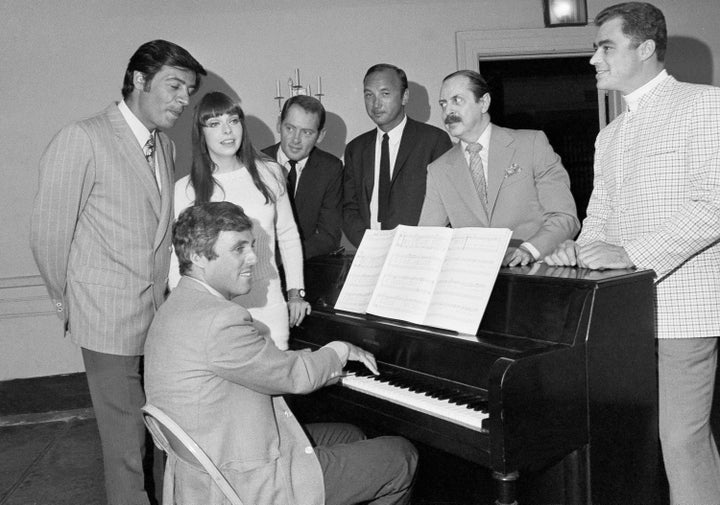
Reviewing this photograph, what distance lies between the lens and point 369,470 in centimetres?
203

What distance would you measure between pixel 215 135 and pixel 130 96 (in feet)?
1.10

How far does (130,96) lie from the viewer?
2.62 metres

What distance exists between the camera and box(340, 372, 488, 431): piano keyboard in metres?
1.91

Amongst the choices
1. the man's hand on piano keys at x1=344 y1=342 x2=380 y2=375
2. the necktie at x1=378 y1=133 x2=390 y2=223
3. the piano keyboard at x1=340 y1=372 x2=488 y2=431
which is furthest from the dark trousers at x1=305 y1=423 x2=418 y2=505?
the necktie at x1=378 y1=133 x2=390 y2=223

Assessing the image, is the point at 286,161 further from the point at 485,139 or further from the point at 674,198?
the point at 674,198

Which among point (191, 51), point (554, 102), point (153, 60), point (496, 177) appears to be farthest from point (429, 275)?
point (554, 102)

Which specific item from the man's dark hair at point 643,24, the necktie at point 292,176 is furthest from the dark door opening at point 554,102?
the man's dark hair at point 643,24

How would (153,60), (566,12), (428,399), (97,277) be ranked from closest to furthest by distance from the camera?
(428,399)
(97,277)
(153,60)
(566,12)

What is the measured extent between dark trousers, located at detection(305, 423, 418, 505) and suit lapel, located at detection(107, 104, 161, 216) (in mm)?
1137

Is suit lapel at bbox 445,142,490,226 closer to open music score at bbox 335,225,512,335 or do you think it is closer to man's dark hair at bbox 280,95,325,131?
open music score at bbox 335,225,512,335

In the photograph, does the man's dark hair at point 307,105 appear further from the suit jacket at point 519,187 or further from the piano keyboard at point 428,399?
the piano keyboard at point 428,399

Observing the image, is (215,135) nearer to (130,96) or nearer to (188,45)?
(130,96)

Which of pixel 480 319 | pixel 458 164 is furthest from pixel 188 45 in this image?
pixel 480 319

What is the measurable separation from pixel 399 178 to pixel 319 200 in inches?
17.1
